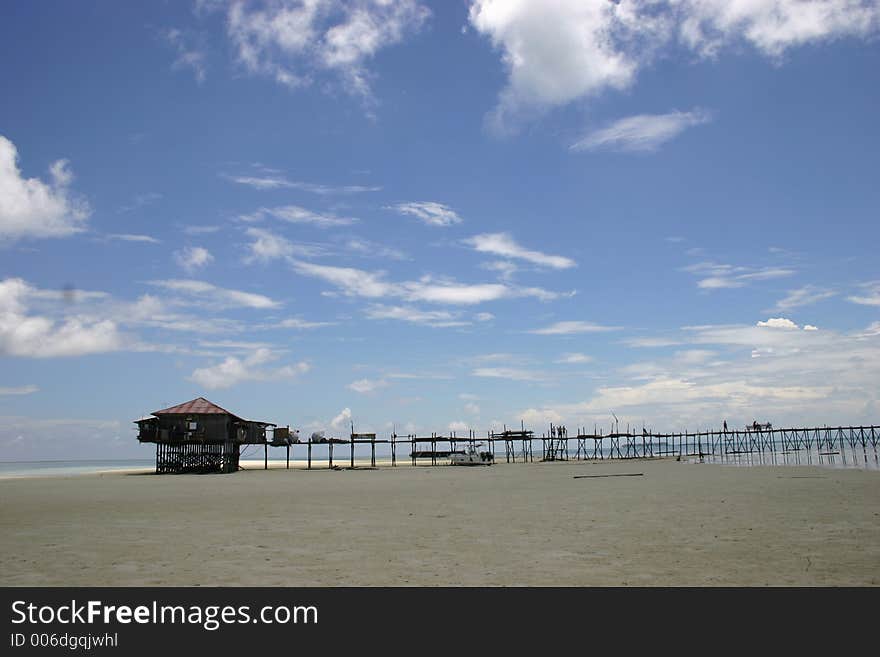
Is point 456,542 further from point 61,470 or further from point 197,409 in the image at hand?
point 61,470

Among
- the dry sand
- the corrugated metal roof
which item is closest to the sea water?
the corrugated metal roof

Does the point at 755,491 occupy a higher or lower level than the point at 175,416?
lower

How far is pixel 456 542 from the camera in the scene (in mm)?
14586

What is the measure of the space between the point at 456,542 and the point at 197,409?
5021 centimetres

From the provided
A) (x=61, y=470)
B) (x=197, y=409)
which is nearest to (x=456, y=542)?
(x=197, y=409)

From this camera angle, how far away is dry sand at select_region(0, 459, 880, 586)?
35.9ft

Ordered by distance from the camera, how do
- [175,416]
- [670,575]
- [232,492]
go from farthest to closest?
1. [175,416]
2. [232,492]
3. [670,575]

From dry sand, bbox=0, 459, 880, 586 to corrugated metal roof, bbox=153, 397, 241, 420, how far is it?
3293 cm
